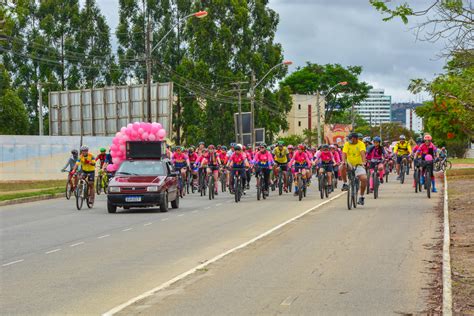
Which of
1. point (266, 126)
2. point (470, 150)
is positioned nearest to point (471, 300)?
point (266, 126)

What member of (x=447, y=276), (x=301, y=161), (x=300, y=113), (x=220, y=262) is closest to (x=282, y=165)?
(x=301, y=161)

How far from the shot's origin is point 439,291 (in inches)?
400

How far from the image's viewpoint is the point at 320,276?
1144 cm

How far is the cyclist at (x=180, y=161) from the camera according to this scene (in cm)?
3419

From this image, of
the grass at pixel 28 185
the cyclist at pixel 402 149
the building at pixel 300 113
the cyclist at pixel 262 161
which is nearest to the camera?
the cyclist at pixel 262 161

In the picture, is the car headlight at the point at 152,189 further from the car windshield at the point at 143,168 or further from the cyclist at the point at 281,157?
the cyclist at the point at 281,157

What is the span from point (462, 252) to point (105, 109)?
36.1 metres

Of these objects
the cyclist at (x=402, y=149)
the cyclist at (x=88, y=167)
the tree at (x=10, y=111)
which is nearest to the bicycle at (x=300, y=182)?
the cyclist at (x=88, y=167)

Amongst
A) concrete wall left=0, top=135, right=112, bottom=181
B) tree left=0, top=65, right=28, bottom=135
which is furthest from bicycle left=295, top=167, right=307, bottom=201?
tree left=0, top=65, right=28, bottom=135

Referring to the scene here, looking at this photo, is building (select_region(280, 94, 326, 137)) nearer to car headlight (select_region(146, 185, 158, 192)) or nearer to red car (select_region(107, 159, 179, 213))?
red car (select_region(107, 159, 179, 213))

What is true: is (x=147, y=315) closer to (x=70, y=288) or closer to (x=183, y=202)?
(x=70, y=288)

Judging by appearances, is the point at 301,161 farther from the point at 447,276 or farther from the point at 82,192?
the point at 447,276

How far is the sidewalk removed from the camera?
30.3 ft

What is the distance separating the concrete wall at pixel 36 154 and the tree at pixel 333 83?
54.4m
